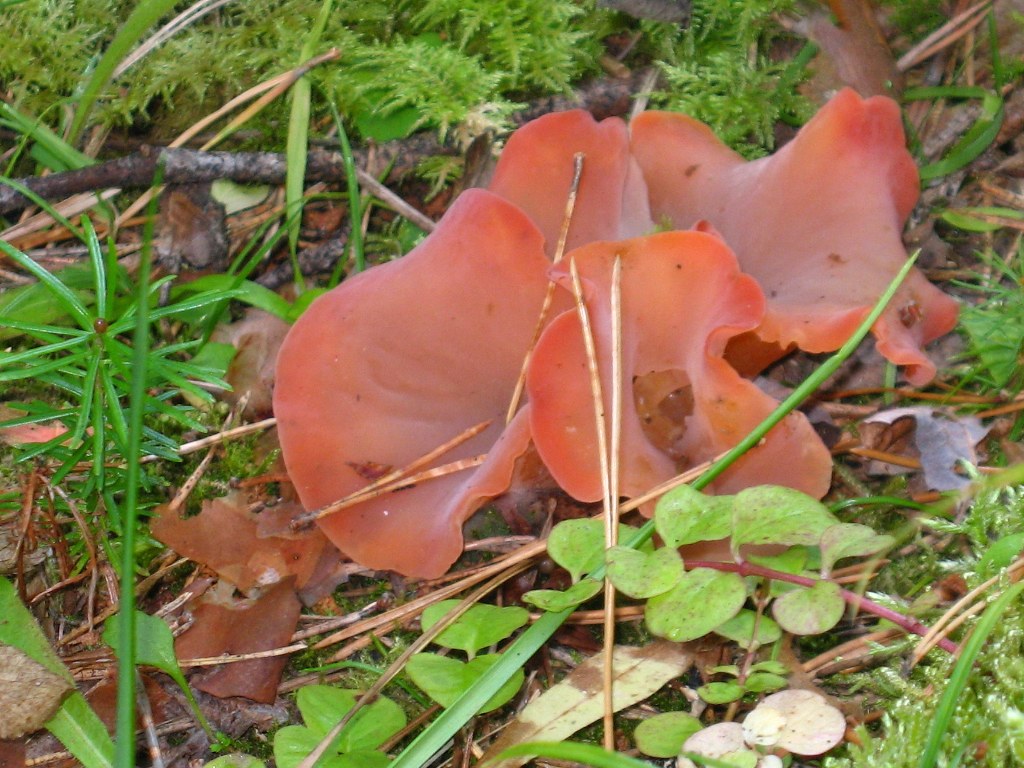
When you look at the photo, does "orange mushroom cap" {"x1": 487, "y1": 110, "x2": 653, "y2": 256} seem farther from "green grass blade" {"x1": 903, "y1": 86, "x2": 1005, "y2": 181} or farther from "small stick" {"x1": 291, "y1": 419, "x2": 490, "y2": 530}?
"green grass blade" {"x1": 903, "y1": 86, "x2": 1005, "y2": 181}

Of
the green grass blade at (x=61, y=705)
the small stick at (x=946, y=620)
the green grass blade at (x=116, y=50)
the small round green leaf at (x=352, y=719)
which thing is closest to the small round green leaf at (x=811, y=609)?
the small stick at (x=946, y=620)

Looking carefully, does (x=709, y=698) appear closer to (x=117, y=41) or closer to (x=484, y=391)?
(x=484, y=391)

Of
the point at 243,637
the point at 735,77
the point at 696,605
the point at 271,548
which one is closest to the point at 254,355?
the point at 271,548

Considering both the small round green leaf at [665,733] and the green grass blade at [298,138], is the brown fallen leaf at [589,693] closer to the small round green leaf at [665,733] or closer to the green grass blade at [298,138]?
the small round green leaf at [665,733]

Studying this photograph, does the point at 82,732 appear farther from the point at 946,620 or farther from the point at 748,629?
the point at 946,620

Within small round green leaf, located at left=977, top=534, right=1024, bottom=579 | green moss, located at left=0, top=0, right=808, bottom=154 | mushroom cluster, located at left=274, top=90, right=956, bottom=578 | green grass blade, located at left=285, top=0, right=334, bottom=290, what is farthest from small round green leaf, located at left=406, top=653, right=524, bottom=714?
green moss, located at left=0, top=0, right=808, bottom=154

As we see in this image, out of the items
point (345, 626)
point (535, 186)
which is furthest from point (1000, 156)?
point (345, 626)

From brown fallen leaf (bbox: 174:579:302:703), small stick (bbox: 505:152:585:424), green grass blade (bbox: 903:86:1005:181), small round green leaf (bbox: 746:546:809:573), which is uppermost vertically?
green grass blade (bbox: 903:86:1005:181)
